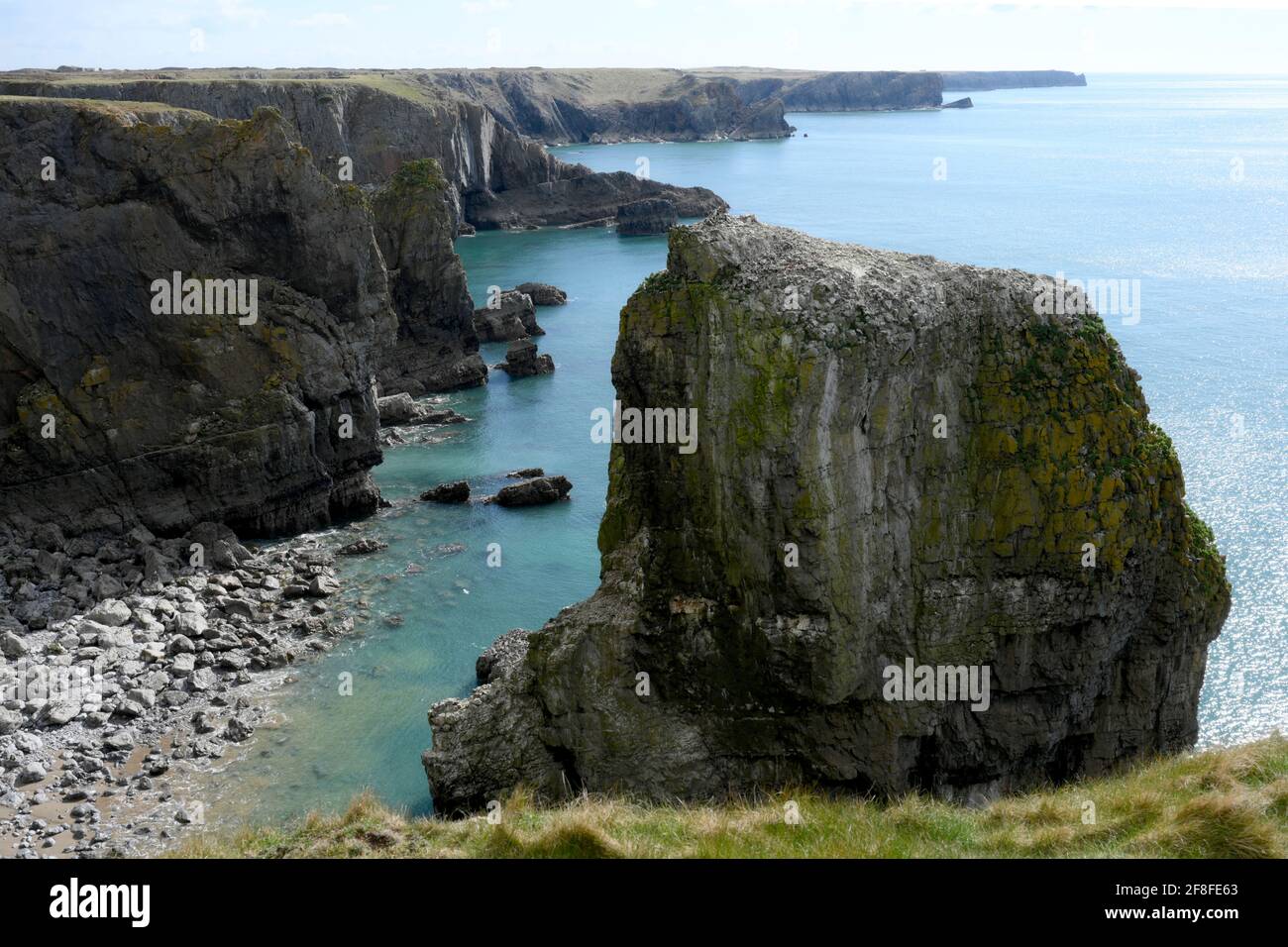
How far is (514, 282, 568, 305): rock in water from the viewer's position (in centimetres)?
9438

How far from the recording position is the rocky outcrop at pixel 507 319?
81.3 meters

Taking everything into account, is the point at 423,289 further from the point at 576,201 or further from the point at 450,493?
the point at 576,201

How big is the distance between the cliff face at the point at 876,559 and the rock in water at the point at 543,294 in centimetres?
7158

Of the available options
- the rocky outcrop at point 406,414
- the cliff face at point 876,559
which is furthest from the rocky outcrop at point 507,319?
the cliff face at point 876,559

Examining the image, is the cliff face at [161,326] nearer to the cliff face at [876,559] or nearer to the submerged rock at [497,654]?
the submerged rock at [497,654]

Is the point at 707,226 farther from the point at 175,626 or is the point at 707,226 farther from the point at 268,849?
the point at 175,626

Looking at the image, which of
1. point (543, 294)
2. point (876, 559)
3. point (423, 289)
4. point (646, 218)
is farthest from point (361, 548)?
point (646, 218)

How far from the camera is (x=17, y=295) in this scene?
40031 millimetres

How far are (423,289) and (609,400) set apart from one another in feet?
41.7

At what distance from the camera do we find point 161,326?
4200cm
